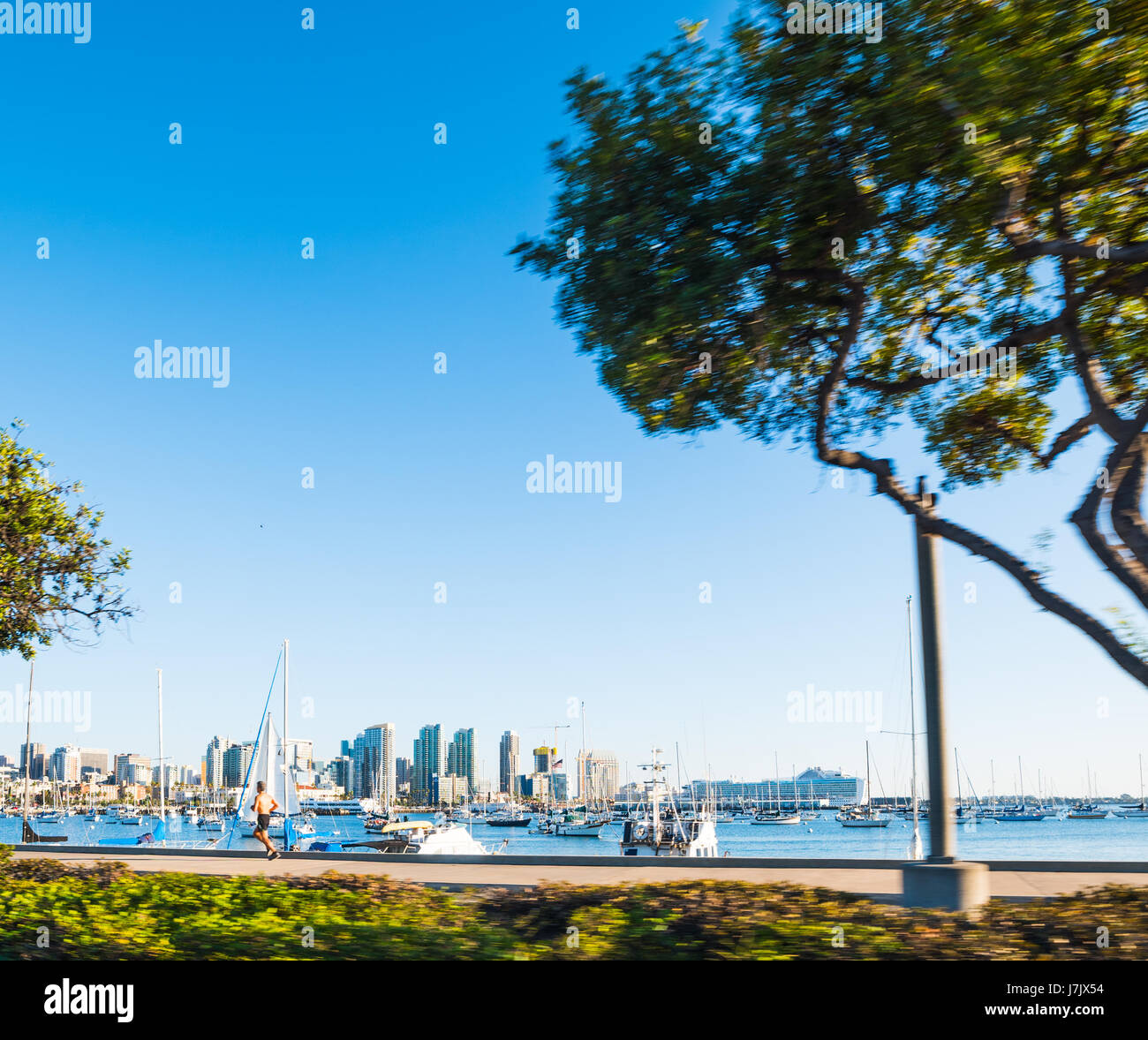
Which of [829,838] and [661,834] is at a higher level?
[661,834]

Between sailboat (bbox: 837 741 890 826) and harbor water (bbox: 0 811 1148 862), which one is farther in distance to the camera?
sailboat (bbox: 837 741 890 826)

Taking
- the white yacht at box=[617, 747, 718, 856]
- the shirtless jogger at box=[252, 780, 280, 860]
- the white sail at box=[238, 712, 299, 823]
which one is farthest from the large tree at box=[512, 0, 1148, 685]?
the white yacht at box=[617, 747, 718, 856]

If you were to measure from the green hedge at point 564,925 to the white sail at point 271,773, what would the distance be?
31498 millimetres

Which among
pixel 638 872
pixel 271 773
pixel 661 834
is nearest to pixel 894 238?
pixel 638 872

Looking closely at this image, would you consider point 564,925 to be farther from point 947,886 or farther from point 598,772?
point 598,772

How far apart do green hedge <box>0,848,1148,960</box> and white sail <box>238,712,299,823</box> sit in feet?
103

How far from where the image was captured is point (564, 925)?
927 centimetres

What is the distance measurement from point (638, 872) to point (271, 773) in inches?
1242

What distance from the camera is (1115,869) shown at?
46.6 feet

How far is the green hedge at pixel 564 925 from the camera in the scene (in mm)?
7914

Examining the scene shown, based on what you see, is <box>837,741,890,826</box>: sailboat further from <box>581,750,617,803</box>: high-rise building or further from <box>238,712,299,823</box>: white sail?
<box>238,712,299,823</box>: white sail

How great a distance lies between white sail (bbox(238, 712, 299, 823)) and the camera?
137 ft

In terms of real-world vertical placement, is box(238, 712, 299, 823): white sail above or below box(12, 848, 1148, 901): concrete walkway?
below
